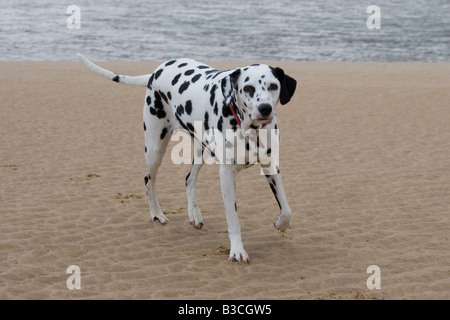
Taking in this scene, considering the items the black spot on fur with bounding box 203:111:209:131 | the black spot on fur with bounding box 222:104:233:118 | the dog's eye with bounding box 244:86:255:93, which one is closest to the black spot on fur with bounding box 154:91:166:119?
the black spot on fur with bounding box 203:111:209:131

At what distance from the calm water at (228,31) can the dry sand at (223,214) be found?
17.0 meters

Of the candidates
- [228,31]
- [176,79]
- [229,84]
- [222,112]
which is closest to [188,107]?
[176,79]

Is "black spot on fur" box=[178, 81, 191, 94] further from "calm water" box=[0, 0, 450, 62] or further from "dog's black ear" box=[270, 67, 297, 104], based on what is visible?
"calm water" box=[0, 0, 450, 62]

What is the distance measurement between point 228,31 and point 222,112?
35658 millimetres

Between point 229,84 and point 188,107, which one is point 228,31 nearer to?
point 188,107

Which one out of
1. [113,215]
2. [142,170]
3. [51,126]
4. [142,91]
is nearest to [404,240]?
[113,215]

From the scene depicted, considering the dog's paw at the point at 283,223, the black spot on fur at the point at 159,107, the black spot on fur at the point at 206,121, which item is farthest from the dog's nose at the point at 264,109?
the black spot on fur at the point at 159,107

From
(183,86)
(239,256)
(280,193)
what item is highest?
(183,86)

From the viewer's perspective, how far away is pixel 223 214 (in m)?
7.43

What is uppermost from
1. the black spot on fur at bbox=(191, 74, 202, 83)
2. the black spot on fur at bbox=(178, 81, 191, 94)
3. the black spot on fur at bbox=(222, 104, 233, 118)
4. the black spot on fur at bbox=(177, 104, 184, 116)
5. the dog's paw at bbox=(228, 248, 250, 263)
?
the black spot on fur at bbox=(191, 74, 202, 83)

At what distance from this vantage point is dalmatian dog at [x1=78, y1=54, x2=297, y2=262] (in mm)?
5371

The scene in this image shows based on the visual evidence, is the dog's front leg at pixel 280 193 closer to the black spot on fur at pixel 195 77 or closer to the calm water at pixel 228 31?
the black spot on fur at pixel 195 77
